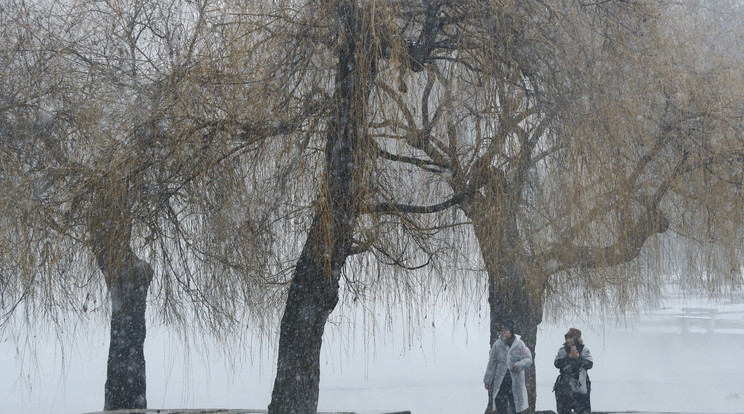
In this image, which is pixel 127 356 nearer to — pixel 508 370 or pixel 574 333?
pixel 508 370

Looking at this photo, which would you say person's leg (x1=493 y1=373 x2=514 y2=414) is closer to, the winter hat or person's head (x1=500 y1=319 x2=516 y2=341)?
person's head (x1=500 y1=319 x2=516 y2=341)

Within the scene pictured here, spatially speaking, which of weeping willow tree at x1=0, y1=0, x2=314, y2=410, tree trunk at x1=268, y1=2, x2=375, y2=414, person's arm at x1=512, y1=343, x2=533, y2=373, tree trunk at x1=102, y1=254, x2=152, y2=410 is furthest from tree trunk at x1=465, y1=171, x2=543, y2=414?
tree trunk at x1=102, y1=254, x2=152, y2=410

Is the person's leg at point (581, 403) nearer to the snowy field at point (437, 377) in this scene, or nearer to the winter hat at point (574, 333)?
the winter hat at point (574, 333)

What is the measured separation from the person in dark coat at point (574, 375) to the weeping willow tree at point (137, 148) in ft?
9.37

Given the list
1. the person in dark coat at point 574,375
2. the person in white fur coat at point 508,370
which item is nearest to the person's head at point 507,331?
the person in white fur coat at point 508,370

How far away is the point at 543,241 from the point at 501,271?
1.88ft

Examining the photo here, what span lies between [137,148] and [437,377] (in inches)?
645

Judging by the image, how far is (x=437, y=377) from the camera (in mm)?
20984

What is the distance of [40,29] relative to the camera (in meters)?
6.93

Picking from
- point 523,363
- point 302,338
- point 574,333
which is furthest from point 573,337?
point 302,338

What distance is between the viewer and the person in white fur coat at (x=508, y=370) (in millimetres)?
7250

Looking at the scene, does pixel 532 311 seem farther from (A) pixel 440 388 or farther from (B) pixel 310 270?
(A) pixel 440 388

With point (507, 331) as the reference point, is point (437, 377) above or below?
below

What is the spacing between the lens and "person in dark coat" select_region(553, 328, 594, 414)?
7461mm
